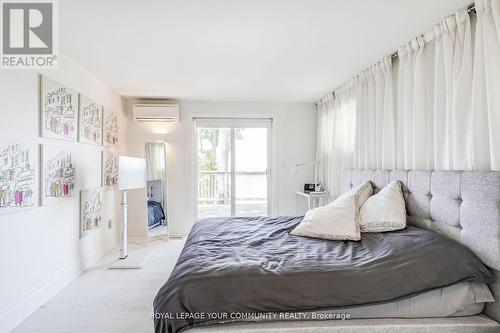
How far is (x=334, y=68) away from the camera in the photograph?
3.44 meters

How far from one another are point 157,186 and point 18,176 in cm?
268

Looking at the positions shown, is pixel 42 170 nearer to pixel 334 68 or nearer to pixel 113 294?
pixel 113 294

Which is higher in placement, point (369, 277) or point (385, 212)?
point (385, 212)

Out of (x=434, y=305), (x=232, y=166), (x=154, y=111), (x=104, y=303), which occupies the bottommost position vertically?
(x=104, y=303)

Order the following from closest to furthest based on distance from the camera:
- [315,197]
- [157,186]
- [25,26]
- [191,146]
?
[25,26], [315,197], [157,186], [191,146]

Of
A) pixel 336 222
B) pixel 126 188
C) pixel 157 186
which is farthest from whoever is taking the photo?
pixel 157 186

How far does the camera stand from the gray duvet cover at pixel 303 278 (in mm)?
1569

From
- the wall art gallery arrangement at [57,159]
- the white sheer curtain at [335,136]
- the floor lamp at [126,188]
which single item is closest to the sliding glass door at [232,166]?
the white sheer curtain at [335,136]

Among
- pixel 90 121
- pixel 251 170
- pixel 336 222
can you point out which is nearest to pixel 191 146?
pixel 251 170

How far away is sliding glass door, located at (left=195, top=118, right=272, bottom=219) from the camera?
17.4ft

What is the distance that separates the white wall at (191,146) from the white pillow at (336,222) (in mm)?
2597

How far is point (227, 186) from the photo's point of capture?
5.34 meters

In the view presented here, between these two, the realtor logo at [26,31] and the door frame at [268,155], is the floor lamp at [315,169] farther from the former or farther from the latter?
the realtor logo at [26,31]

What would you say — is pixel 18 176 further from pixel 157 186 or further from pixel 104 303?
pixel 157 186
